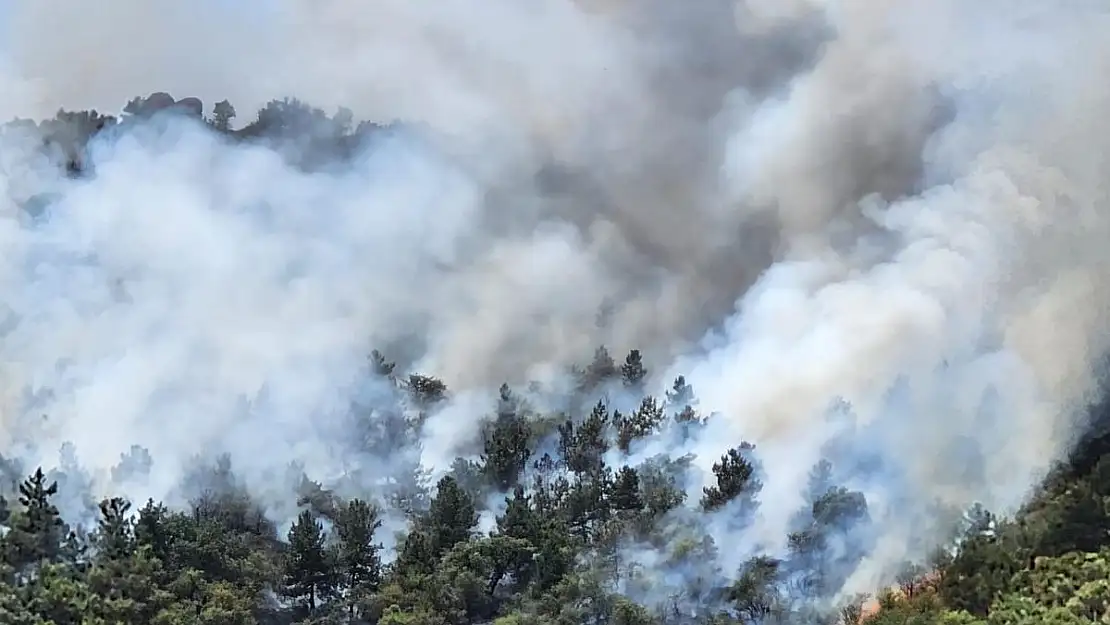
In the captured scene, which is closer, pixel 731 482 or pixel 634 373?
pixel 731 482

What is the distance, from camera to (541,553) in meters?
16.1

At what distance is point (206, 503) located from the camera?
1888 cm

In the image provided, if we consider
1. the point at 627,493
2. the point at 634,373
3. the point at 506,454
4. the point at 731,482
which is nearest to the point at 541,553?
the point at 627,493

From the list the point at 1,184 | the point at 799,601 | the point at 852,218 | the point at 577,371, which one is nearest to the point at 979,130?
the point at 852,218

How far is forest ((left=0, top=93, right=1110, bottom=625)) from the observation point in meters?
14.9

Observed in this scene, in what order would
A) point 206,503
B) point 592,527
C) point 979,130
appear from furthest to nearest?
point 979,130 → point 206,503 → point 592,527

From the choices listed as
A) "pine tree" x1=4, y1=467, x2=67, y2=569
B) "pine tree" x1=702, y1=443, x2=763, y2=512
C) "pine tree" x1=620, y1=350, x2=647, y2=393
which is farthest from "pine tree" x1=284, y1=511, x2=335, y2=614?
"pine tree" x1=620, y1=350, x2=647, y2=393

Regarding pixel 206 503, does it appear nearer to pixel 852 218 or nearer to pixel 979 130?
pixel 852 218

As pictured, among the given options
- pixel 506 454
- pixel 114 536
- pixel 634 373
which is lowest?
pixel 114 536

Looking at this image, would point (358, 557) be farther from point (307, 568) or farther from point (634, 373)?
point (634, 373)

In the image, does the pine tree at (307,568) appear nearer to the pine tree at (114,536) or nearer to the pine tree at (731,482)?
the pine tree at (114,536)

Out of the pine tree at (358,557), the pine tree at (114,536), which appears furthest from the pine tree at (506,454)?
the pine tree at (114,536)

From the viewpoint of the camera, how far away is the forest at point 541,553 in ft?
48.7

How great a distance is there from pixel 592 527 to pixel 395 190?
39.9 feet
